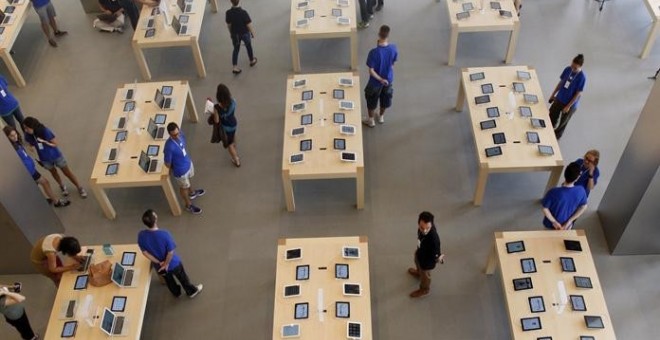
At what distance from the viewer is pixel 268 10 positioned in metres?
10.4

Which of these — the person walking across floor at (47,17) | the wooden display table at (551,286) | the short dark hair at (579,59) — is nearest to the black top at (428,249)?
the wooden display table at (551,286)

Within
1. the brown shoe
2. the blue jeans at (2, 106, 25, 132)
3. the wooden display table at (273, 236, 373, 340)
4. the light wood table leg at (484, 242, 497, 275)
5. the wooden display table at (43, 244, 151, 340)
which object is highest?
the blue jeans at (2, 106, 25, 132)

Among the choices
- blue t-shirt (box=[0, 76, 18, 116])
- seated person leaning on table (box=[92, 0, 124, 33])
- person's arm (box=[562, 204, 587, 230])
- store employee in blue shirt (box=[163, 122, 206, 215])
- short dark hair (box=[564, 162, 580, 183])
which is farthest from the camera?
seated person leaning on table (box=[92, 0, 124, 33])

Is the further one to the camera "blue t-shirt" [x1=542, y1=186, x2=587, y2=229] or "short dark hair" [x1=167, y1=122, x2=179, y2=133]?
"short dark hair" [x1=167, y1=122, x2=179, y2=133]

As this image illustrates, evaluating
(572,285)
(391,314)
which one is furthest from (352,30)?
(572,285)

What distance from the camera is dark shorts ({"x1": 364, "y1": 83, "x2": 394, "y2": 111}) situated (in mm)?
8031

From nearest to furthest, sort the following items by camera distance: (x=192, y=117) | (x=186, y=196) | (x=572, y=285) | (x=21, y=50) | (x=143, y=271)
→ 1. (x=572, y=285)
2. (x=143, y=271)
3. (x=186, y=196)
4. (x=192, y=117)
5. (x=21, y=50)

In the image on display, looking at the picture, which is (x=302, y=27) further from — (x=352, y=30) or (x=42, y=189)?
(x=42, y=189)

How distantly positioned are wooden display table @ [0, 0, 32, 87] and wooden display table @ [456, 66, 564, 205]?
6471mm

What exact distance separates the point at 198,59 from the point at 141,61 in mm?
849

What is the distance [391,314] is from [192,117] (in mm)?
3993

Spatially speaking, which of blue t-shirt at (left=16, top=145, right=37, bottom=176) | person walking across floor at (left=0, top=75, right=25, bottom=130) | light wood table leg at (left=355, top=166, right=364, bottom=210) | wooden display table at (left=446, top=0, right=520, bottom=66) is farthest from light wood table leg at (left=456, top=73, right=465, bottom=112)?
person walking across floor at (left=0, top=75, right=25, bottom=130)

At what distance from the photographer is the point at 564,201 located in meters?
6.16

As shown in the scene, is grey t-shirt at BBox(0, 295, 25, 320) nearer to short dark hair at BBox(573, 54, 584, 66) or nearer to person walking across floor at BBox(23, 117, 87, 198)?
person walking across floor at BBox(23, 117, 87, 198)
